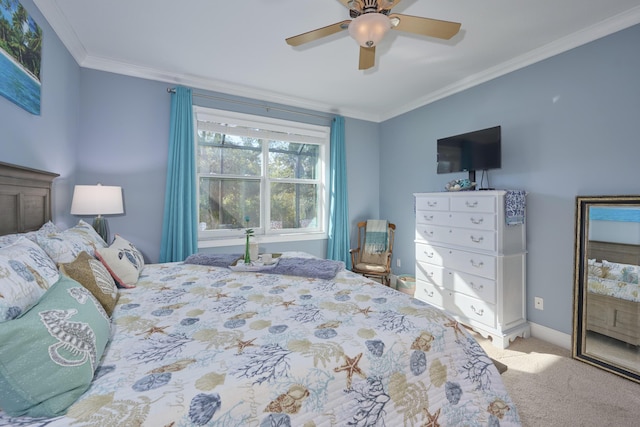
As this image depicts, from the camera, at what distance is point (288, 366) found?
36.7 inches

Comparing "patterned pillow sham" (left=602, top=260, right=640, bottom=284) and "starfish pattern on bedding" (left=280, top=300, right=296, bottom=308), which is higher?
"patterned pillow sham" (left=602, top=260, right=640, bottom=284)

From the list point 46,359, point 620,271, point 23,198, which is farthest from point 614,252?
point 23,198

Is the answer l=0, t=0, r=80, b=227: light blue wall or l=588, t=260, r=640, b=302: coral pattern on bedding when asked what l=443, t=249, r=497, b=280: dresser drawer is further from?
l=0, t=0, r=80, b=227: light blue wall

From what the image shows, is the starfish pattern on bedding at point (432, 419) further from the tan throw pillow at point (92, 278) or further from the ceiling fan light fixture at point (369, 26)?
the ceiling fan light fixture at point (369, 26)

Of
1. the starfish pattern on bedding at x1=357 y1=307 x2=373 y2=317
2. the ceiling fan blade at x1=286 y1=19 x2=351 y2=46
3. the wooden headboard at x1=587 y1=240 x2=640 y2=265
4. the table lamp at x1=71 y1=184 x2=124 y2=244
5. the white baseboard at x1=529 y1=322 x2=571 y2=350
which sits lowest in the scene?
the white baseboard at x1=529 y1=322 x2=571 y2=350

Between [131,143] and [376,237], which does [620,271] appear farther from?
[131,143]

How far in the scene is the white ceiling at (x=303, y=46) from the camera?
2.02 m

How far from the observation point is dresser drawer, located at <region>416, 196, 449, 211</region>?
296cm

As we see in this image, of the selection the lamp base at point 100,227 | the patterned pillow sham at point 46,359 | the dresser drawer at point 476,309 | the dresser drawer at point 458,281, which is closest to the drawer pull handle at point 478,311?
the dresser drawer at point 476,309

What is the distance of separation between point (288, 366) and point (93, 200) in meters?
2.46

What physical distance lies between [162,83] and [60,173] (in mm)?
1374

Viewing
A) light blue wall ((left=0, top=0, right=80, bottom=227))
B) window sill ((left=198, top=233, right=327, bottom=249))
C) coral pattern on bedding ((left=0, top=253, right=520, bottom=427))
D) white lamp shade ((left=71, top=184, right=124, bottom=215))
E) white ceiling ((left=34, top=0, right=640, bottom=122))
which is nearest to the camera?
coral pattern on bedding ((left=0, top=253, right=520, bottom=427))

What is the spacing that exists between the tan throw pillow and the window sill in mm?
1742

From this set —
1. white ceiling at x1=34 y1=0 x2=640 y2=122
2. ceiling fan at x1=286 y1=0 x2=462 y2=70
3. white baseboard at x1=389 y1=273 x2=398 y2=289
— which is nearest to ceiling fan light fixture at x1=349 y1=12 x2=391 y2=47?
ceiling fan at x1=286 y1=0 x2=462 y2=70
